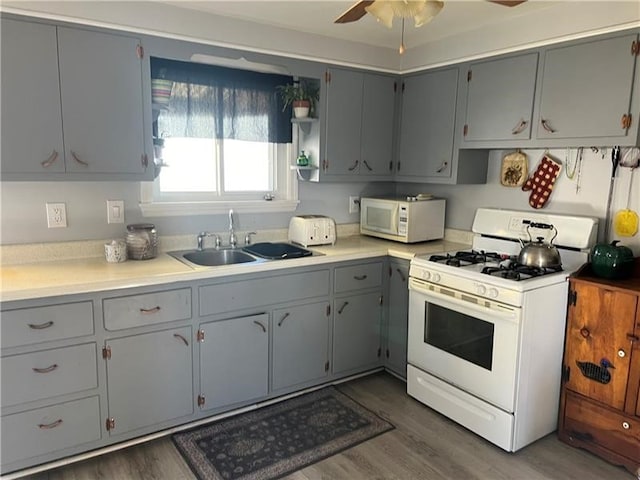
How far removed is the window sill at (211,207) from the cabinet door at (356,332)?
819mm

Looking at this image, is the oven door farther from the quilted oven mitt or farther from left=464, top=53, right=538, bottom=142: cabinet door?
left=464, top=53, right=538, bottom=142: cabinet door

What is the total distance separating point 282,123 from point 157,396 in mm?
1904

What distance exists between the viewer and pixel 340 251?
2973mm

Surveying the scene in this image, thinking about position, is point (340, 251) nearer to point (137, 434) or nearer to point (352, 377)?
point (352, 377)

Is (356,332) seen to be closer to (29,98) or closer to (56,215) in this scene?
(56,215)

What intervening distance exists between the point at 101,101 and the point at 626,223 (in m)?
2.84

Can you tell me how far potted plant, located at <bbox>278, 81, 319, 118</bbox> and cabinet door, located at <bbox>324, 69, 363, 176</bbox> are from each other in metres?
0.11

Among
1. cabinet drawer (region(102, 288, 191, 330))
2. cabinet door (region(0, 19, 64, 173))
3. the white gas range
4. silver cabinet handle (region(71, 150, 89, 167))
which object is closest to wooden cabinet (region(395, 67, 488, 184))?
the white gas range

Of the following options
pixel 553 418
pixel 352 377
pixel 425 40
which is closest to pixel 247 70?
pixel 425 40

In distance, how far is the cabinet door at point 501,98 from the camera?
264 centimetres

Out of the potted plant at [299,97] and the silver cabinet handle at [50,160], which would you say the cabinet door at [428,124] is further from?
the silver cabinet handle at [50,160]

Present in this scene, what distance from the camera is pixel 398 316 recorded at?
3.11 meters

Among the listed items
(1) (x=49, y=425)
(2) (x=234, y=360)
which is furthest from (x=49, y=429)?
(2) (x=234, y=360)

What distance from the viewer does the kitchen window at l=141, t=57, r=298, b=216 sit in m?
2.81
